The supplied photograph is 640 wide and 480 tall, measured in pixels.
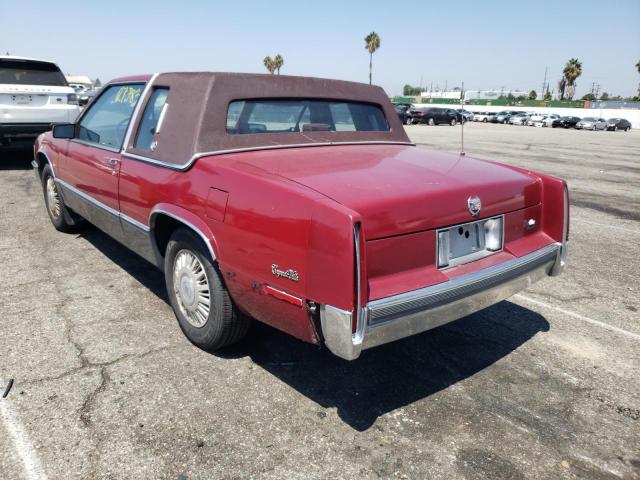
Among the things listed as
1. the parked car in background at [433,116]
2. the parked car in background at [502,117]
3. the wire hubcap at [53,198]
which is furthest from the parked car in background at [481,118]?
the wire hubcap at [53,198]

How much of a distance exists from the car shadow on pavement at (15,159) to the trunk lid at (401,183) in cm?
824

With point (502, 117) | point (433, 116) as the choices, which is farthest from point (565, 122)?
point (433, 116)

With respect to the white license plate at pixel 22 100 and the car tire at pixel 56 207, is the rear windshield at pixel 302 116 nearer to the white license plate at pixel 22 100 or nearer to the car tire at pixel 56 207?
the car tire at pixel 56 207

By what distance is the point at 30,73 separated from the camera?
29.5 ft

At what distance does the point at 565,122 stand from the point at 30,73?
149ft

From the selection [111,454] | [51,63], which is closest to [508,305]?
[111,454]

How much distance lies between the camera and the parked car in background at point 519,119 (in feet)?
158

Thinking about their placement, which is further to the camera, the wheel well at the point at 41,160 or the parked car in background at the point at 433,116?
the parked car in background at the point at 433,116

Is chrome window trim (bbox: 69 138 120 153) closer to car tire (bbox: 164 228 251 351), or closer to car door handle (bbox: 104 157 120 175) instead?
car door handle (bbox: 104 157 120 175)

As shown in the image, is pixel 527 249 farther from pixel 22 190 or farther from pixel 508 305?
pixel 22 190

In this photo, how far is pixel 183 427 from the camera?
246 centimetres

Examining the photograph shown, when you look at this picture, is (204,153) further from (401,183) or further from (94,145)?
(94,145)

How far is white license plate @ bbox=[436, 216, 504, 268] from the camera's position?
2578mm

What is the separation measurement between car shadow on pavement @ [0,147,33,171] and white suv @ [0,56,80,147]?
0.78 meters
